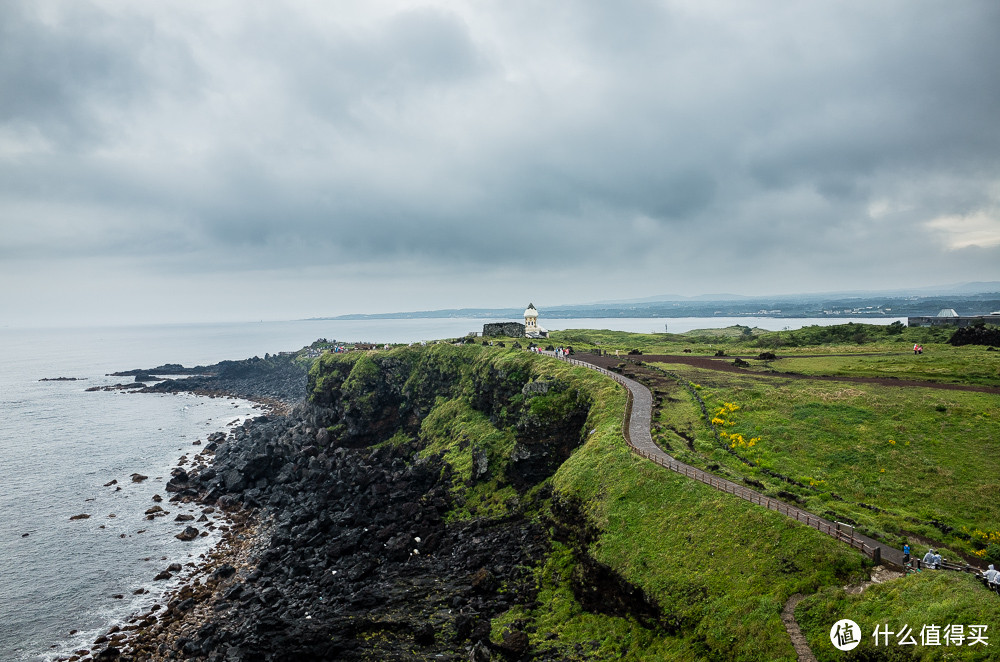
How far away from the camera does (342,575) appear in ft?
117

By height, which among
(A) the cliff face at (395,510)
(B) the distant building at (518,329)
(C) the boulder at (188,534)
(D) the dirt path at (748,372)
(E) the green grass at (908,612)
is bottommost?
(C) the boulder at (188,534)

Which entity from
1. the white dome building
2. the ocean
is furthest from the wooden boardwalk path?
the white dome building

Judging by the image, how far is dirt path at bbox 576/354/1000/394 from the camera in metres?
39.1

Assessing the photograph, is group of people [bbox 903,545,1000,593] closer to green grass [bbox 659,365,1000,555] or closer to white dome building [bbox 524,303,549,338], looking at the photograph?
green grass [bbox 659,365,1000,555]

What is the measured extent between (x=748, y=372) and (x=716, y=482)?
92.5 feet

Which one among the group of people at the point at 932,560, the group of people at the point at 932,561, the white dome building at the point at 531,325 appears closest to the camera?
the group of people at the point at 932,560

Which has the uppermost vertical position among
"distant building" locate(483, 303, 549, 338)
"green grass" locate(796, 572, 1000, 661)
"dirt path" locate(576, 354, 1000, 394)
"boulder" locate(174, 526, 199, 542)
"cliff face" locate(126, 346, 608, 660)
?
"distant building" locate(483, 303, 549, 338)

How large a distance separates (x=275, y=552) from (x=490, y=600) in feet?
72.9

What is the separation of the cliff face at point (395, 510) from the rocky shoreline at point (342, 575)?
130mm

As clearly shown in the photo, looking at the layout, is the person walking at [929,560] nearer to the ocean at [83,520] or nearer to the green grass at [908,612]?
the green grass at [908,612]

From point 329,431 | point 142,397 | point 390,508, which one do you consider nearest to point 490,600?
point 390,508

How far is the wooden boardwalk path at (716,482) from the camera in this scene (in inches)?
822

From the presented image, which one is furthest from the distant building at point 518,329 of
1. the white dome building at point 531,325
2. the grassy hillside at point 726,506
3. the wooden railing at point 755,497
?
the wooden railing at point 755,497

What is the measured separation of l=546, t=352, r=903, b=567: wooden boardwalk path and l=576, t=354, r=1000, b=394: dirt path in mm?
13230
